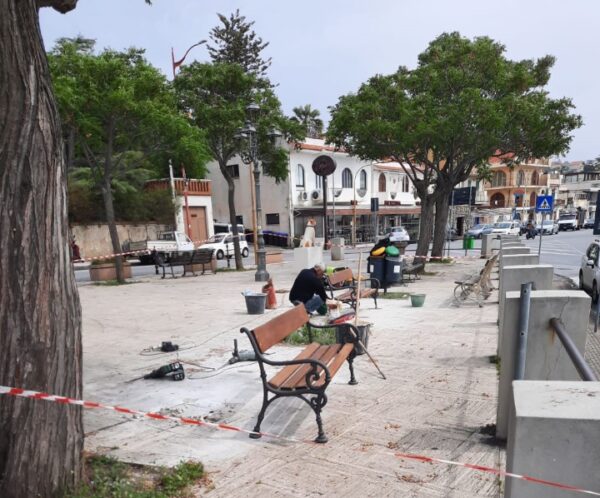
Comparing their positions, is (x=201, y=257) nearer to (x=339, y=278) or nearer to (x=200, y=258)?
(x=200, y=258)

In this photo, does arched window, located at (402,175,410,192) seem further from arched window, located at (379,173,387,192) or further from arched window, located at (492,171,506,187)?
arched window, located at (492,171,506,187)

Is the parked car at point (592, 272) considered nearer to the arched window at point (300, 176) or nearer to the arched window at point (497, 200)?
the arched window at point (300, 176)

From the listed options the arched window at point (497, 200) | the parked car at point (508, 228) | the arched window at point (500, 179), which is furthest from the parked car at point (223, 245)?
the arched window at point (497, 200)

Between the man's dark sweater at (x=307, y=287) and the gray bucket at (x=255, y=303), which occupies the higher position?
the man's dark sweater at (x=307, y=287)

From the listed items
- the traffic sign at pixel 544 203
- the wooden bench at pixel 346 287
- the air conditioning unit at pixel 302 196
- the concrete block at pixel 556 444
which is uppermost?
the air conditioning unit at pixel 302 196

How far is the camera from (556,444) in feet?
5.57

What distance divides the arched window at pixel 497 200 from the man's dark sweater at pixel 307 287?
70780 mm

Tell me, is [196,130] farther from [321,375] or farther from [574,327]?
[574,327]

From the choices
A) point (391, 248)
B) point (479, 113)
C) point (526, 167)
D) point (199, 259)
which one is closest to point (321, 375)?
point (391, 248)

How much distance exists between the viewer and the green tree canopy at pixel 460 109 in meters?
14.4

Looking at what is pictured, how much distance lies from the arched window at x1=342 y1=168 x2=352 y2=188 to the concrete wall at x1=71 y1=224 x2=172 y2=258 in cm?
1777

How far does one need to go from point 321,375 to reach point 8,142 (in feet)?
9.99

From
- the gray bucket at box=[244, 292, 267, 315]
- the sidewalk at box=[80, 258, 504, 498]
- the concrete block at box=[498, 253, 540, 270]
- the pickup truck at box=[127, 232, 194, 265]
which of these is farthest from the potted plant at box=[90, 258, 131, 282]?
the concrete block at box=[498, 253, 540, 270]

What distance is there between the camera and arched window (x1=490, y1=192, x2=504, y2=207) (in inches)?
2831
